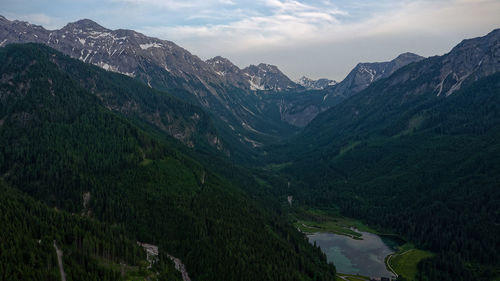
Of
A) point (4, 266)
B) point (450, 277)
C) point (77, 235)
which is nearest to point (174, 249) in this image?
point (77, 235)

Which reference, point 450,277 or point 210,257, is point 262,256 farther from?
point 450,277

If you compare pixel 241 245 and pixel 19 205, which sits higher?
pixel 19 205

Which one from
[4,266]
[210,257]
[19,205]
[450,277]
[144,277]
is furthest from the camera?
[450,277]

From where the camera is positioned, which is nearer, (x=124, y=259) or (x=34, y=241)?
(x=34, y=241)

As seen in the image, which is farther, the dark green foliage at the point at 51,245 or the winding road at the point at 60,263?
the winding road at the point at 60,263

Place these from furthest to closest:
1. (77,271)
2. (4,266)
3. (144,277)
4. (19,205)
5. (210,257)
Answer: (210,257) < (19,205) < (144,277) < (77,271) < (4,266)

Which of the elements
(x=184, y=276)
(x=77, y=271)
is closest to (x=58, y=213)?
(x=77, y=271)

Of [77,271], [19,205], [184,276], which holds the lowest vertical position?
[184,276]

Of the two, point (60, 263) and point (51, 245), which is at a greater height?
point (51, 245)

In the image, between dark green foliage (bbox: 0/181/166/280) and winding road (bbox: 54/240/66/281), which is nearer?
dark green foliage (bbox: 0/181/166/280)

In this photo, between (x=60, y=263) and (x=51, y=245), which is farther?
(x=51, y=245)
